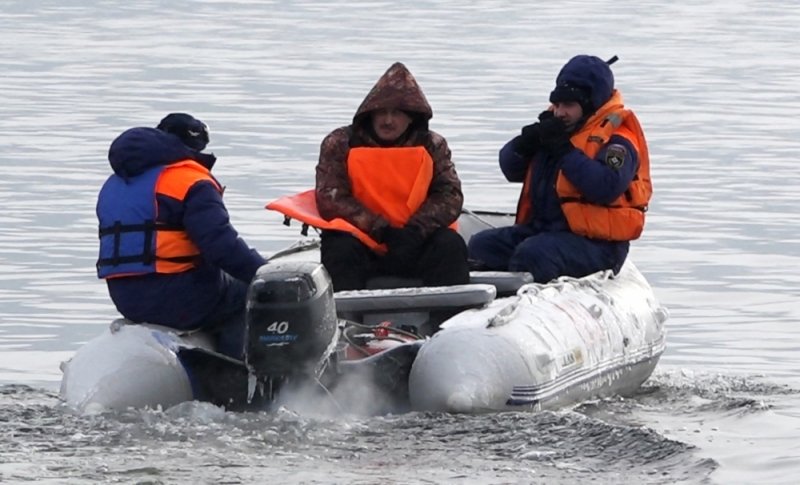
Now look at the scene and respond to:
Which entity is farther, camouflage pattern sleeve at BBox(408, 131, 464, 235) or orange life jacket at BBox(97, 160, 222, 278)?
camouflage pattern sleeve at BBox(408, 131, 464, 235)

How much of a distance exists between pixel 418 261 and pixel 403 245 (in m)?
0.10

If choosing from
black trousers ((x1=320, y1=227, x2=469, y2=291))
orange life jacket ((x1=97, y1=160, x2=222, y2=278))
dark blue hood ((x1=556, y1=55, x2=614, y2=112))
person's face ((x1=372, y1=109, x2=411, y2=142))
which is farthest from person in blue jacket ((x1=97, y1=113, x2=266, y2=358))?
dark blue hood ((x1=556, y1=55, x2=614, y2=112))

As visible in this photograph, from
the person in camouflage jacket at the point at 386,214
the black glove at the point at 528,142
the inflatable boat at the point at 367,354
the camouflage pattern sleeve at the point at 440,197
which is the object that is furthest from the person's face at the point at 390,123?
the inflatable boat at the point at 367,354

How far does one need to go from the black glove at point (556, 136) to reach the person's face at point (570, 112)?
7 cm

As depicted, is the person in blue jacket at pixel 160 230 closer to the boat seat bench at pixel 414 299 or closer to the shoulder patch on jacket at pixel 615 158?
the boat seat bench at pixel 414 299

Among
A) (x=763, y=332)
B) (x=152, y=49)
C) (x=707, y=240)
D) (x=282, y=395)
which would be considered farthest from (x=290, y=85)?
(x=282, y=395)

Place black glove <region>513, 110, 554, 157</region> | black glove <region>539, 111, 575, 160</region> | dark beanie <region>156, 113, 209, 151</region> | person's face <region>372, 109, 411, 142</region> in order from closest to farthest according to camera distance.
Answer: dark beanie <region>156, 113, 209, 151</region> → person's face <region>372, 109, 411, 142</region> → black glove <region>539, 111, 575, 160</region> → black glove <region>513, 110, 554, 157</region>

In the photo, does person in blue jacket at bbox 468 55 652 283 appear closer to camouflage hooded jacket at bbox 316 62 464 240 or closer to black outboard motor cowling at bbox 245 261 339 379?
camouflage hooded jacket at bbox 316 62 464 240

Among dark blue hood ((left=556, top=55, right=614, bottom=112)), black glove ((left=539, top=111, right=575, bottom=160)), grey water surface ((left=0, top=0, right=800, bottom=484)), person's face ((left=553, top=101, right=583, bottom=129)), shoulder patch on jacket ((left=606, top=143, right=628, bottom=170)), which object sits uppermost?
dark blue hood ((left=556, top=55, right=614, bottom=112))

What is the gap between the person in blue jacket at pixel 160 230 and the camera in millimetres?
8805

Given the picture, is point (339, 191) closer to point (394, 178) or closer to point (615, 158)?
point (394, 178)

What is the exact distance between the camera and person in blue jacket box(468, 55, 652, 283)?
10.2 m

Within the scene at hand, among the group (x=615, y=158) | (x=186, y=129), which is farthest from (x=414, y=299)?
(x=615, y=158)

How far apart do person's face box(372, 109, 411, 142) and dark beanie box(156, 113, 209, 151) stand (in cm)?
128
